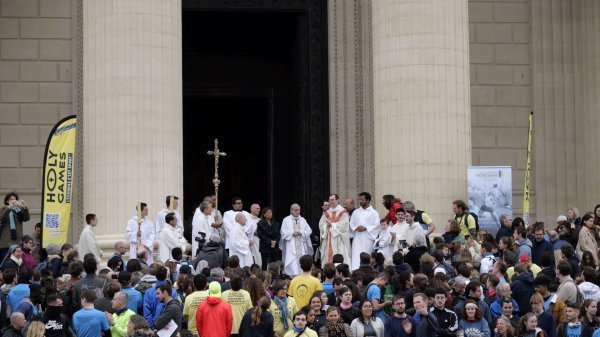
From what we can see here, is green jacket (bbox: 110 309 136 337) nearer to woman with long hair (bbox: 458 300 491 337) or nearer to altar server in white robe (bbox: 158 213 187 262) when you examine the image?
woman with long hair (bbox: 458 300 491 337)

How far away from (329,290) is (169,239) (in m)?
5.64

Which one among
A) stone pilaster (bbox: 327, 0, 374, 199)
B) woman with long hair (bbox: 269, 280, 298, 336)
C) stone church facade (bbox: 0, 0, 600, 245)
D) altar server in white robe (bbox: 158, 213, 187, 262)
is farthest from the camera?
stone pilaster (bbox: 327, 0, 374, 199)

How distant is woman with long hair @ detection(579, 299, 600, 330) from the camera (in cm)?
2323

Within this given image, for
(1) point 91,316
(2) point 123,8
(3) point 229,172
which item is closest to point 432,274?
(1) point 91,316

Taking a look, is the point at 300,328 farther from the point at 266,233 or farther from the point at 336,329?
the point at 266,233

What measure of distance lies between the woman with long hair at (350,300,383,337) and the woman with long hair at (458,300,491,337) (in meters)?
1.15

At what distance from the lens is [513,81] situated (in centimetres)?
3888

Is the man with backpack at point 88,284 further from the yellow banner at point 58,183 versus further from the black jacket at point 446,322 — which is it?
Answer: the yellow banner at point 58,183

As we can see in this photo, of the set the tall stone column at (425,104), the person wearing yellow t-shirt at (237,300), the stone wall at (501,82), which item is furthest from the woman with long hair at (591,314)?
the stone wall at (501,82)

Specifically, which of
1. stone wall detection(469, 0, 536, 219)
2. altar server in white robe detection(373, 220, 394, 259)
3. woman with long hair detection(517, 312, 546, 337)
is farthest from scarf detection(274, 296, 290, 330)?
stone wall detection(469, 0, 536, 219)

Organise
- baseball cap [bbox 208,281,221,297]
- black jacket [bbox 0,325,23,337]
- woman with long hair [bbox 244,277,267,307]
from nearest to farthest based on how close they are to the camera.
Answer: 1. black jacket [bbox 0,325,23,337]
2. baseball cap [bbox 208,281,221,297]
3. woman with long hair [bbox 244,277,267,307]

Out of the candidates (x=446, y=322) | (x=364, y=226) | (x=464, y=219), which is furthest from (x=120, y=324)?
(x=464, y=219)

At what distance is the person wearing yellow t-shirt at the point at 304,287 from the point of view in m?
25.2

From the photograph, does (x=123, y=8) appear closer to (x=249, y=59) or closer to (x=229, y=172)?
(x=249, y=59)
